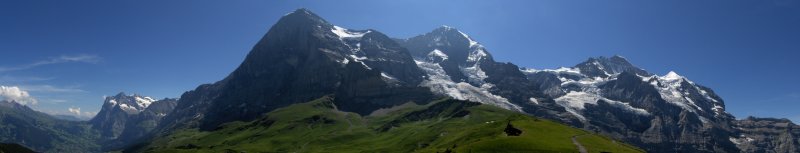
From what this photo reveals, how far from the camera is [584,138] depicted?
142 m

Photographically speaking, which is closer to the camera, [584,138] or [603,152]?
[603,152]

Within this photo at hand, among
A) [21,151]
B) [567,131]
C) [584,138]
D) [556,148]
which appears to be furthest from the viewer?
[21,151]

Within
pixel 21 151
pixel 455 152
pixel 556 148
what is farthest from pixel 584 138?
pixel 21 151

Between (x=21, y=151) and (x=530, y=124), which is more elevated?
(x=530, y=124)

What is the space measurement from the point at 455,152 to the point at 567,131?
4321cm

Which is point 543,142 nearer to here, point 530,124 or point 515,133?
point 515,133

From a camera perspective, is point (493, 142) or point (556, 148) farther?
point (493, 142)

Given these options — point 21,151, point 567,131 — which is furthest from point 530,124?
point 21,151

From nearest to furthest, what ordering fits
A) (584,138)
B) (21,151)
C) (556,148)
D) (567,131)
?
(556,148)
(584,138)
(567,131)
(21,151)

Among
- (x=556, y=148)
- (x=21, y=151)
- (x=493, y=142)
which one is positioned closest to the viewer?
(x=556, y=148)

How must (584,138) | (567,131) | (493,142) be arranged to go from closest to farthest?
(493,142), (584,138), (567,131)

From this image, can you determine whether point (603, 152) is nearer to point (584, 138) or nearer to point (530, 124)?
point (584, 138)

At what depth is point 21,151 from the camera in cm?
19388

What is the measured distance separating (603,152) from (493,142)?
21897mm
